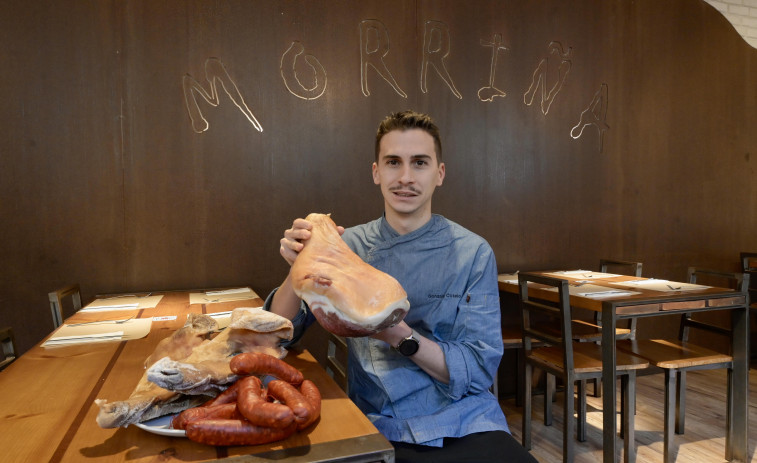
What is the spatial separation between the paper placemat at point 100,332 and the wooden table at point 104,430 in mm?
179

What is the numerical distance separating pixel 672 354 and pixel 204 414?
2.55m

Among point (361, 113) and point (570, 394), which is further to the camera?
point (361, 113)

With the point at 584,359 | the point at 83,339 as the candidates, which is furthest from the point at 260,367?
the point at 584,359

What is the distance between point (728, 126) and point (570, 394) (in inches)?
134

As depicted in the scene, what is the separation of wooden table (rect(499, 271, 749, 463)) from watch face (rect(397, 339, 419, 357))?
4.59 ft

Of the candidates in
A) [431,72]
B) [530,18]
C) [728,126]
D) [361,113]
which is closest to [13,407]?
[361,113]

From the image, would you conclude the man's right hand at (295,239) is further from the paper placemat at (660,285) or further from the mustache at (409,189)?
the paper placemat at (660,285)

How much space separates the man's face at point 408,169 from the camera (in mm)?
1455

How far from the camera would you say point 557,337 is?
250cm

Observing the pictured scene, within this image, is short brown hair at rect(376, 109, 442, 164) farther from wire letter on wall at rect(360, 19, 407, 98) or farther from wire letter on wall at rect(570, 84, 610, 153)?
wire letter on wall at rect(570, 84, 610, 153)

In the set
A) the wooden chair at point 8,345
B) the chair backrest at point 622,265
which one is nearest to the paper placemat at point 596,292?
the chair backrest at point 622,265

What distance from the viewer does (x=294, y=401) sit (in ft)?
2.80

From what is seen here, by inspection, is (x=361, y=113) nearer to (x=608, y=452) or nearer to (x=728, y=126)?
(x=608, y=452)

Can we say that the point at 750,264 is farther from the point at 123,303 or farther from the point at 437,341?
the point at 123,303
